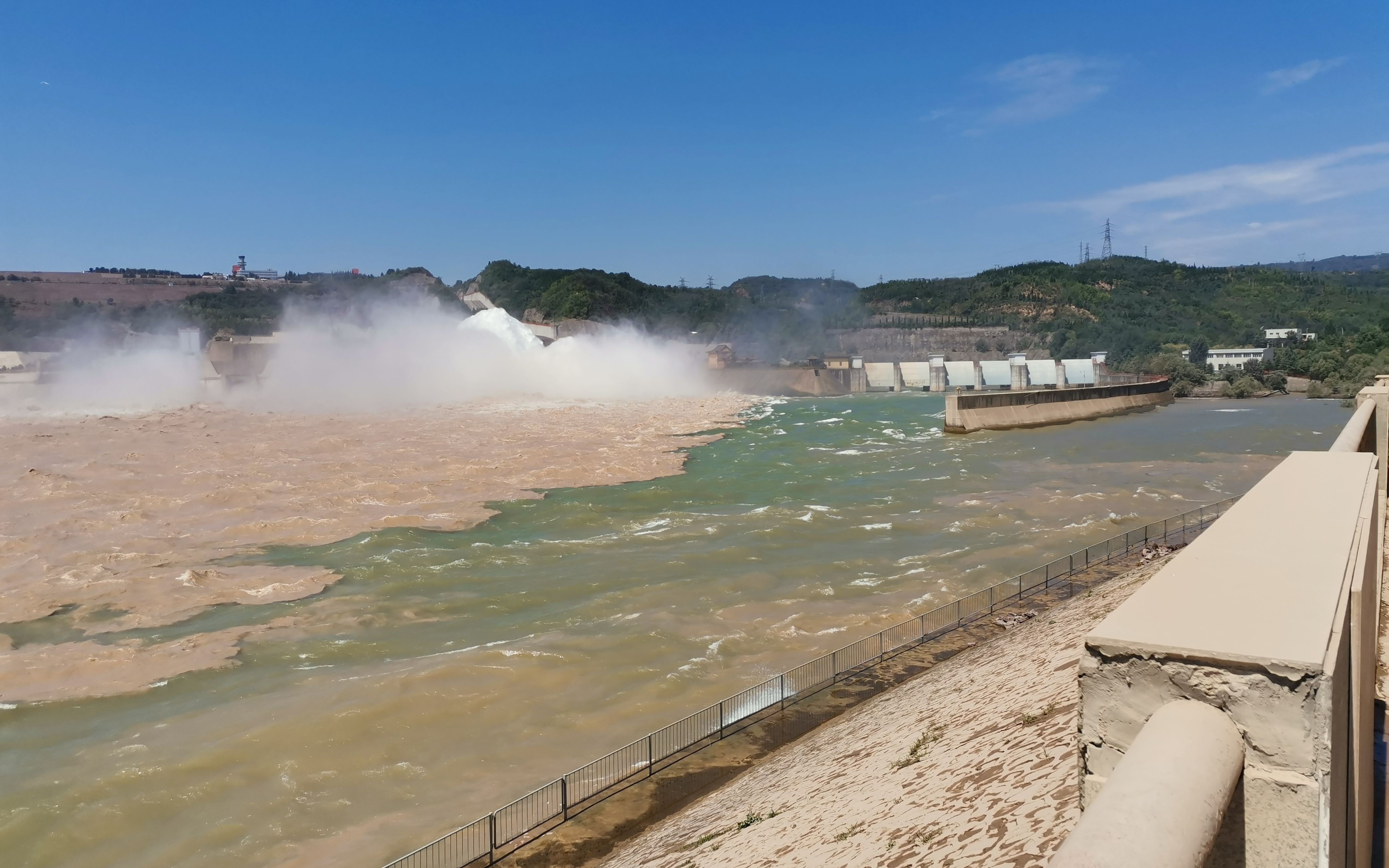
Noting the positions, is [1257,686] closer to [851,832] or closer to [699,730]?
[851,832]

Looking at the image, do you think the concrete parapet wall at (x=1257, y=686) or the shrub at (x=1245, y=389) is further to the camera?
the shrub at (x=1245, y=389)

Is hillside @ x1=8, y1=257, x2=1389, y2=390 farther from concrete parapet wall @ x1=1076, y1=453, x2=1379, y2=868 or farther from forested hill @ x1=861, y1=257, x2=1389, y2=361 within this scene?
concrete parapet wall @ x1=1076, y1=453, x2=1379, y2=868

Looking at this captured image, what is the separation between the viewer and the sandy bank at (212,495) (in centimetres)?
2128

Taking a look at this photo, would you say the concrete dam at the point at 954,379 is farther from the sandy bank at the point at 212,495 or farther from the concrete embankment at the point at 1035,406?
the sandy bank at the point at 212,495

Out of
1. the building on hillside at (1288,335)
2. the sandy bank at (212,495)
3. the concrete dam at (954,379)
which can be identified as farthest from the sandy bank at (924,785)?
the building on hillside at (1288,335)

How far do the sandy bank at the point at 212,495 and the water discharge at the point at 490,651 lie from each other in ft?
3.86

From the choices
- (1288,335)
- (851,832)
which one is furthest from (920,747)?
(1288,335)

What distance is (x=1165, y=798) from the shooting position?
2.60 metres

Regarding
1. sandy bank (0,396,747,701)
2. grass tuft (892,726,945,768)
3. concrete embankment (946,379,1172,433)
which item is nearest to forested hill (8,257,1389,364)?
concrete embankment (946,379,1172,433)

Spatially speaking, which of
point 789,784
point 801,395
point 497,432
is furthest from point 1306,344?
point 789,784

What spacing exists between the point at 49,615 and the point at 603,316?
164484 mm

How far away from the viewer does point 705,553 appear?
26062mm

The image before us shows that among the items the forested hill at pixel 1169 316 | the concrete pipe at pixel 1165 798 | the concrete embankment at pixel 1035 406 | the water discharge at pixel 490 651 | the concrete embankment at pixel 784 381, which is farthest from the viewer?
the forested hill at pixel 1169 316

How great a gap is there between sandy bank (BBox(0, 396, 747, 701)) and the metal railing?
989 cm
